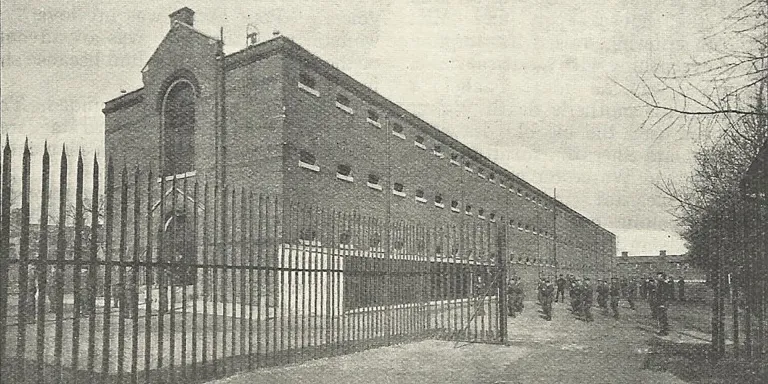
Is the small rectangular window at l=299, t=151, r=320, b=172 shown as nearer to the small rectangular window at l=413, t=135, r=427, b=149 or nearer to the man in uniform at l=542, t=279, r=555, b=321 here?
the man in uniform at l=542, t=279, r=555, b=321

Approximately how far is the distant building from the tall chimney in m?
62.8

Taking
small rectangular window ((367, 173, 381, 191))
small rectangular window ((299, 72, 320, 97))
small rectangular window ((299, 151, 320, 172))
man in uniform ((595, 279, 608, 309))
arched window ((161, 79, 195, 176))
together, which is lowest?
man in uniform ((595, 279, 608, 309))

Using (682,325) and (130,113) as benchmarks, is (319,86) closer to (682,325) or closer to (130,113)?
(130,113)

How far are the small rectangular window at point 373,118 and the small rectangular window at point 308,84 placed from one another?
12.9ft

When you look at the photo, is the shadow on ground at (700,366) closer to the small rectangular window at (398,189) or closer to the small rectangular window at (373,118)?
the small rectangular window at (373,118)

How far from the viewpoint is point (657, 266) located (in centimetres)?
7656

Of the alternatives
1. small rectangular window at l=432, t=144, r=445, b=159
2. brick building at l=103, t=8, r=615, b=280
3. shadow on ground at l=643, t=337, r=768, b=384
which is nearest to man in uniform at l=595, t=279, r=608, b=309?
brick building at l=103, t=8, r=615, b=280

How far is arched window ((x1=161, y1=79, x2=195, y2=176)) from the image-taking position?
2129 cm

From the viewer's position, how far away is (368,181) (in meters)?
24.2

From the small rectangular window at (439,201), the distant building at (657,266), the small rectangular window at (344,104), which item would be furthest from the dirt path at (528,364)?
the distant building at (657,266)

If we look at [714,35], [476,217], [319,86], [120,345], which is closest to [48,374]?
[120,345]

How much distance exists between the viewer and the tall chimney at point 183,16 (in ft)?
72.0

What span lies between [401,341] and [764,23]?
798cm

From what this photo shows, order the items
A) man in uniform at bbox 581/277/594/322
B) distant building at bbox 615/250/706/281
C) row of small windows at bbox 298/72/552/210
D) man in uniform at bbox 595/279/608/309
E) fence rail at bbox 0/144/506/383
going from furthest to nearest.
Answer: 1. distant building at bbox 615/250/706/281
2. man in uniform at bbox 595/279/608/309
3. row of small windows at bbox 298/72/552/210
4. man in uniform at bbox 581/277/594/322
5. fence rail at bbox 0/144/506/383
